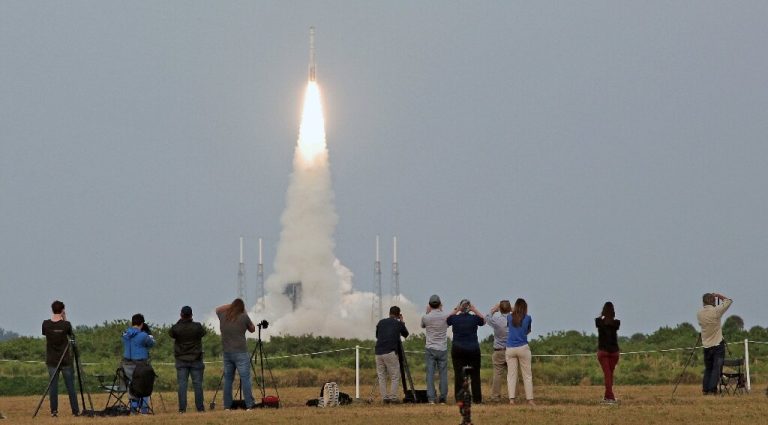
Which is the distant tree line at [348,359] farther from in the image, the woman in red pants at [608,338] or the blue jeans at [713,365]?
the woman in red pants at [608,338]

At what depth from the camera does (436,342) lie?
29.8 m

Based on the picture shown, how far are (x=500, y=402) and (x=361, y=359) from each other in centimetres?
2000

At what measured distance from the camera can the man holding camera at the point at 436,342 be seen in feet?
97.3

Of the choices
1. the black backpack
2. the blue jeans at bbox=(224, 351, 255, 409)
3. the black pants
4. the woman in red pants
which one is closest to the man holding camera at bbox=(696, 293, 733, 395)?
the woman in red pants

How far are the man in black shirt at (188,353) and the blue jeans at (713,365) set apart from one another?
1008 centimetres

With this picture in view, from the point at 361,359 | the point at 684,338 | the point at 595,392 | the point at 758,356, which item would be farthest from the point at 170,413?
the point at 684,338

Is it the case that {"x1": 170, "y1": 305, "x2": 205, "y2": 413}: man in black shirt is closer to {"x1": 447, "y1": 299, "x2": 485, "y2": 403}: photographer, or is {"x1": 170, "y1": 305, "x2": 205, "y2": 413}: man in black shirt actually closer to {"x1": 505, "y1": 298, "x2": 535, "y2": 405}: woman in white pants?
{"x1": 447, "y1": 299, "x2": 485, "y2": 403}: photographer

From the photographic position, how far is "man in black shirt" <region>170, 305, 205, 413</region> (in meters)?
28.8

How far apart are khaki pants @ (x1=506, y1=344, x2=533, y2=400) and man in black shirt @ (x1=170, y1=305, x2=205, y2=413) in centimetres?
574

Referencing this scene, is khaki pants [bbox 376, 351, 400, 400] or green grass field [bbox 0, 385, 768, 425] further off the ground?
khaki pants [bbox 376, 351, 400, 400]

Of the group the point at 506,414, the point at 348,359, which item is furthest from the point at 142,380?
the point at 348,359

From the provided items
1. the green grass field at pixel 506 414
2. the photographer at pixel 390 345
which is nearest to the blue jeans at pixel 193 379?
the green grass field at pixel 506 414

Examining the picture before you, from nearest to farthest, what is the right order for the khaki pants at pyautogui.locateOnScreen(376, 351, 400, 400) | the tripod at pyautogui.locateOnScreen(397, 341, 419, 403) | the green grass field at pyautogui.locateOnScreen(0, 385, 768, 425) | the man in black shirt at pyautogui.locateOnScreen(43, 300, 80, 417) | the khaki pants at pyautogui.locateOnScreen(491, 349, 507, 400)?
the green grass field at pyautogui.locateOnScreen(0, 385, 768, 425)
the man in black shirt at pyautogui.locateOnScreen(43, 300, 80, 417)
the khaki pants at pyautogui.locateOnScreen(376, 351, 400, 400)
the tripod at pyautogui.locateOnScreen(397, 341, 419, 403)
the khaki pants at pyautogui.locateOnScreen(491, 349, 507, 400)

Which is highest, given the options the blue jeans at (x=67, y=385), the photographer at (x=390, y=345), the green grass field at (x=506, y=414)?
the photographer at (x=390, y=345)
